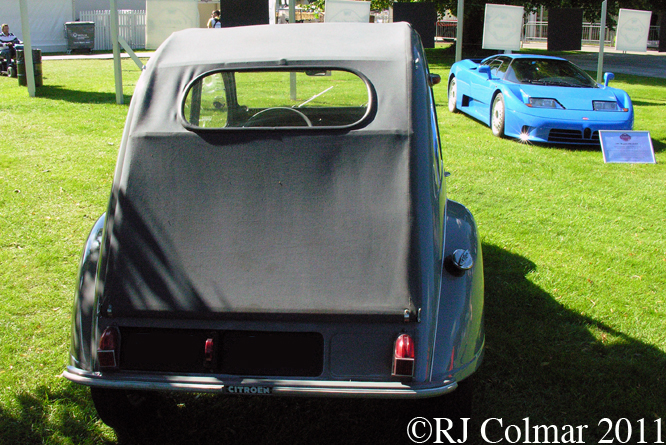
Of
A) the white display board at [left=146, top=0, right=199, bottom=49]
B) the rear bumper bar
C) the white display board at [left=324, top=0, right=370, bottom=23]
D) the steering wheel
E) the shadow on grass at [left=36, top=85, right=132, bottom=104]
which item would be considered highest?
the white display board at [left=324, top=0, right=370, bottom=23]

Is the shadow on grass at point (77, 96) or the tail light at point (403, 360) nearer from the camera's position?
the tail light at point (403, 360)

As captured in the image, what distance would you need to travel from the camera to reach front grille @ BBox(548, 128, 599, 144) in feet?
30.7

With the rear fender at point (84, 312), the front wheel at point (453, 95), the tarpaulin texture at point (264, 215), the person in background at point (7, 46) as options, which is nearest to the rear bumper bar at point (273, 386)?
the rear fender at point (84, 312)

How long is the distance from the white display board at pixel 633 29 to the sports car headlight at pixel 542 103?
767 cm

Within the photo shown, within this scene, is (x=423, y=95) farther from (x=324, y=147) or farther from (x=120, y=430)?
(x=120, y=430)

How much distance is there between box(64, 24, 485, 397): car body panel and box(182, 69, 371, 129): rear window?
24 centimetres

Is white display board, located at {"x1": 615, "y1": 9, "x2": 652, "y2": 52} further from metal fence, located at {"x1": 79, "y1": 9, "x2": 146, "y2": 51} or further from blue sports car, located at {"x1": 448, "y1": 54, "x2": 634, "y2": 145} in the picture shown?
metal fence, located at {"x1": 79, "y1": 9, "x2": 146, "y2": 51}

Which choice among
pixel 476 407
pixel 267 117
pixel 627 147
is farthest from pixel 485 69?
pixel 476 407

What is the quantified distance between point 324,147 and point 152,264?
3.09 feet

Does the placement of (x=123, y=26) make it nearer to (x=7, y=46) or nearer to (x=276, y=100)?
(x=7, y=46)

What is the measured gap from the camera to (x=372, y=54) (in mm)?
3135

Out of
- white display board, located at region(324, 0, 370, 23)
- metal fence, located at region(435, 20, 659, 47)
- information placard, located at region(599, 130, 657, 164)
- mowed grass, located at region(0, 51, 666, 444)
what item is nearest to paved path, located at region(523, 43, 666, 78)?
metal fence, located at region(435, 20, 659, 47)

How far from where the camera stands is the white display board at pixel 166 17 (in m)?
12.7

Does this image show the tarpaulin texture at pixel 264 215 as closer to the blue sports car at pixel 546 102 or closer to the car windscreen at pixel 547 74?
the blue sports car at pixel 546 102
